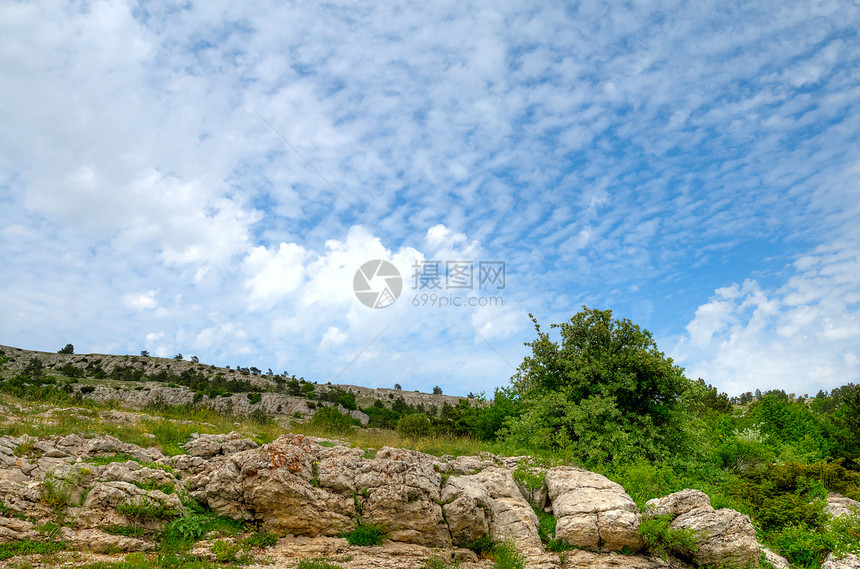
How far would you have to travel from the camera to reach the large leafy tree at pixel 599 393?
18.1 meters

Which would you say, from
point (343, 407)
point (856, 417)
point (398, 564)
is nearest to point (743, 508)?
point (398, 564)

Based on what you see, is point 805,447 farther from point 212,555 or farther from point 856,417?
point 212,555

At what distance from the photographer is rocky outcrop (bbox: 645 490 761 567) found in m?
9.59

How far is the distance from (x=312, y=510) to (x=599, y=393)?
1437 centimetres

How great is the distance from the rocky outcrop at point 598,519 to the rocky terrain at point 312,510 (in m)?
0.03

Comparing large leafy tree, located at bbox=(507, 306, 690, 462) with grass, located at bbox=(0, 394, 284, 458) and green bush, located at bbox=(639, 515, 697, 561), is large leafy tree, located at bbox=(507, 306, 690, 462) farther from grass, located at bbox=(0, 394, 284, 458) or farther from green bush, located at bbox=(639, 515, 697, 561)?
grass, located at bbox=(0, 394, 284, 458)

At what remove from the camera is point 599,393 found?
65.7 feet

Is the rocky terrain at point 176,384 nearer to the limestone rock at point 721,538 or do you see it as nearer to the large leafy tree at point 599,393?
the large leafy tree at point 599,393

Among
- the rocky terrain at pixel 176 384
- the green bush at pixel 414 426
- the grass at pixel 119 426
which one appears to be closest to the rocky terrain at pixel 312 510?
the grass at pixel 119 426

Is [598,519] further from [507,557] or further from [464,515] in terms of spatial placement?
[464,515]

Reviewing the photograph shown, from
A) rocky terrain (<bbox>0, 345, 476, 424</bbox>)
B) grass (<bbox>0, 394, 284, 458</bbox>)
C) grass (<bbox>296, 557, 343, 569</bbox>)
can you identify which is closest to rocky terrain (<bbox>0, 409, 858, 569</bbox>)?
grass (<bbox>296, 557, 343, 569</bbox>)

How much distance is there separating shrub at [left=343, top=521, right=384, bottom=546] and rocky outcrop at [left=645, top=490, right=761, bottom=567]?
6057 millimetres

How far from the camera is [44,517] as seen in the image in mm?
7992

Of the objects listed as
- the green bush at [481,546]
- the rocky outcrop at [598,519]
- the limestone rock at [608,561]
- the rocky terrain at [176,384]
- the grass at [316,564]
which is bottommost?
the limestone rock at [608,561]
